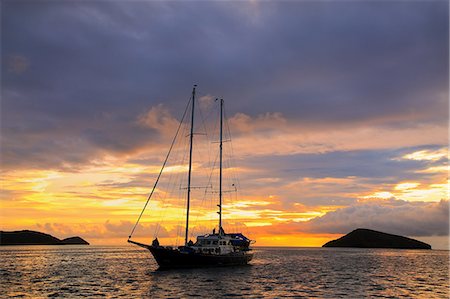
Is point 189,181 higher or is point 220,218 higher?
point 189,181

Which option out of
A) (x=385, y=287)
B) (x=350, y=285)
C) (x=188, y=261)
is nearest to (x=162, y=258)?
(x=188, y=261)

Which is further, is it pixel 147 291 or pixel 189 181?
pixel 189 181

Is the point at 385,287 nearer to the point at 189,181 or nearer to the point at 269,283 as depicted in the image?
the point at 269,283

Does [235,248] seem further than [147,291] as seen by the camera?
Yes

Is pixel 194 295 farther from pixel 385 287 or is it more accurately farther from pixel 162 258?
pixel 385 287

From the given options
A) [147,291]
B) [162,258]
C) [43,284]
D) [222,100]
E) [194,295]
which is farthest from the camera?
[222,100]

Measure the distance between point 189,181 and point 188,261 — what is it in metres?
13.8

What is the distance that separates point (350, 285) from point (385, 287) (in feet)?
16.1

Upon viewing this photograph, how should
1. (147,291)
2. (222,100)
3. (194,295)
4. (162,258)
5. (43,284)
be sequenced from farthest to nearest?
(222,100), (162,258), (43,284), (147,291), (194,295)

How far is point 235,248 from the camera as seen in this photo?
89250 millimetres

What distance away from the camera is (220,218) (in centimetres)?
8438

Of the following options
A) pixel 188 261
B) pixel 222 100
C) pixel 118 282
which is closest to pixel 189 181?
pixel 188 261

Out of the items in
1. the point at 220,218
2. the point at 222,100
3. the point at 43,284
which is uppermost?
the point at 222,100

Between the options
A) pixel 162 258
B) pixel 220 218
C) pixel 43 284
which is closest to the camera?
pixel 43 284
